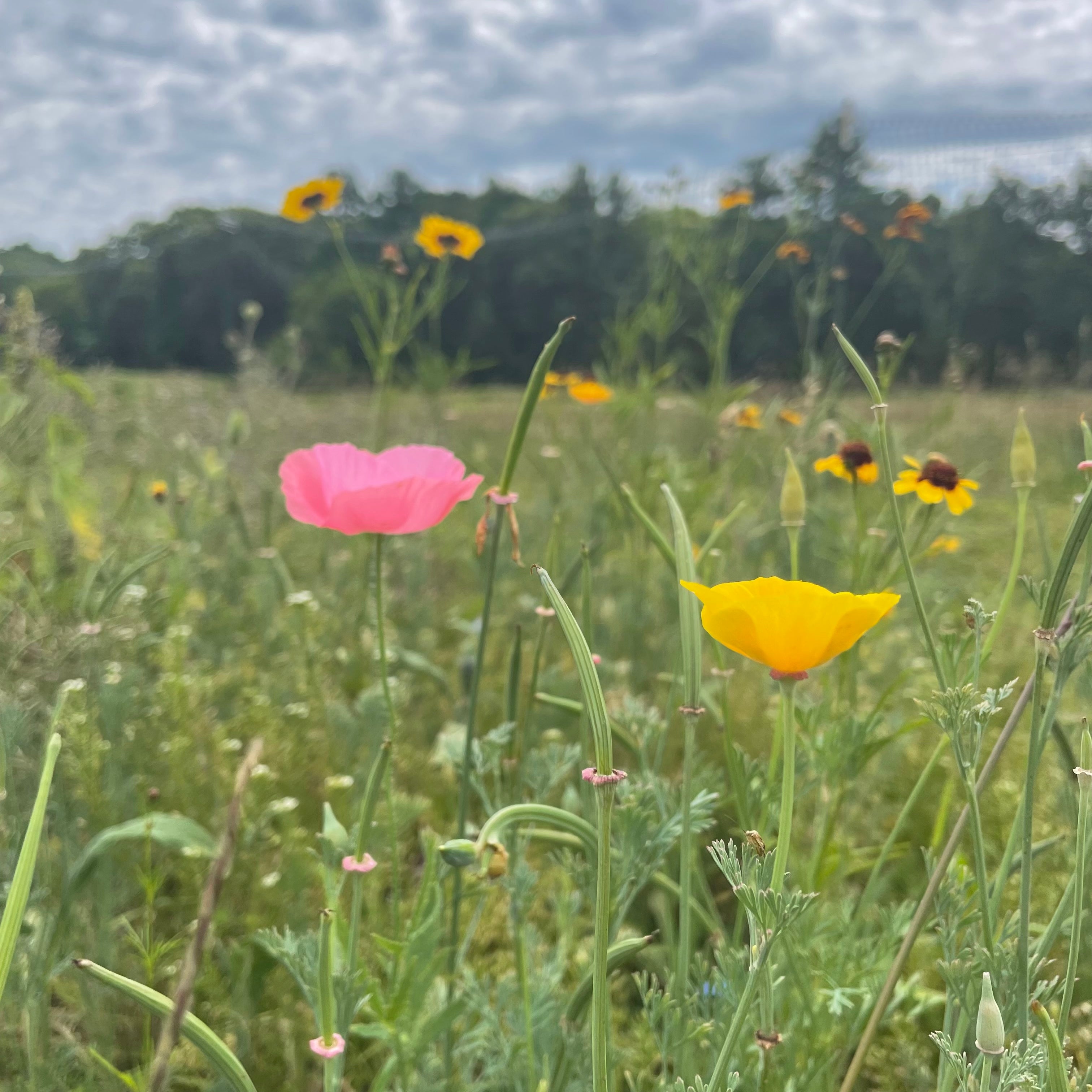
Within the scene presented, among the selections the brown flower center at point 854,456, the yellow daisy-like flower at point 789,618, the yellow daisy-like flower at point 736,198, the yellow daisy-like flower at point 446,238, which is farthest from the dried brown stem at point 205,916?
the yellow daisy-like flower at point 736,198

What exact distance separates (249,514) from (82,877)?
1685mm

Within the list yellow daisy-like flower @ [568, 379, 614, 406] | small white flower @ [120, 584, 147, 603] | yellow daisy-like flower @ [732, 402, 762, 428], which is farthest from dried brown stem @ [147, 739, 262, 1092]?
yellow daisy-like flower @ [568, 379, 614, 406]

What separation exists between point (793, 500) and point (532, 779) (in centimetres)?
34

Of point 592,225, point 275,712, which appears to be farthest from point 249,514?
point 592,225

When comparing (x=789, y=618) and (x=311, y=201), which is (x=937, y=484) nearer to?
(x=789, y=618)

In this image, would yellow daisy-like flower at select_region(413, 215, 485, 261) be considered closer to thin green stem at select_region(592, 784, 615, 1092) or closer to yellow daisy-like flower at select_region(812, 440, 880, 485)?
yellow daisy-like flower at select_region(812, 440, 880, 485)

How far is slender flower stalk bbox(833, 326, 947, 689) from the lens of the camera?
0.45 metres

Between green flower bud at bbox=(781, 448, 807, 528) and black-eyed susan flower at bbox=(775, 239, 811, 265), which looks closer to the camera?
green flower bud at bbox=(781, 448, 807, 528)

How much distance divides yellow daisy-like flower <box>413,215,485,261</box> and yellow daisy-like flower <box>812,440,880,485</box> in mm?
1350

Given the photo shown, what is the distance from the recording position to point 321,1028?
508mm

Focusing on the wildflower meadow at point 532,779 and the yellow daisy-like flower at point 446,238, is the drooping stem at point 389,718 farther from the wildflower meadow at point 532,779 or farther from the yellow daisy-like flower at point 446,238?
the yellow daisy-like flower at point 446,238

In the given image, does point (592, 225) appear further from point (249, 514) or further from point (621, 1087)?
point (621, 1087)

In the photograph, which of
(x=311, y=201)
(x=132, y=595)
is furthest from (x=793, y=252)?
(x=132, y=595)

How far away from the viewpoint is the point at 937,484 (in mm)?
845
